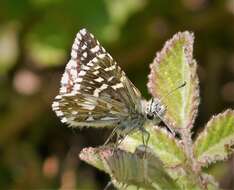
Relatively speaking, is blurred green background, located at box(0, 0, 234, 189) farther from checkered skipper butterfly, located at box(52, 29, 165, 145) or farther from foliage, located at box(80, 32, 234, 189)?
foliage, located at box(80, 32, 234, 189)

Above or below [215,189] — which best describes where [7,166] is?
above

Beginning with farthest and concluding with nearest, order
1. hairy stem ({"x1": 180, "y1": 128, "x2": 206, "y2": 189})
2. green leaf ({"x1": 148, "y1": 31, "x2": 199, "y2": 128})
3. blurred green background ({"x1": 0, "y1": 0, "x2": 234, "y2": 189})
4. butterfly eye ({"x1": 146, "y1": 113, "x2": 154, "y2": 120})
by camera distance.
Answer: blurred green background ({"x1": 0, "y1": 0, "x2": 234, "y2": 189}) → butterfly eye ({"x1": 146, "y1": 113, "x2": 154, "y2": 120}) → green leaf ({"x1": 148, "y1": 31, "x2": 199, "y2": 128}) → hairy stem ({"x1": 180, "y1": 128, "x2": 206, "y2": 189})

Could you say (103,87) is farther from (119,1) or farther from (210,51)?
(210,51)

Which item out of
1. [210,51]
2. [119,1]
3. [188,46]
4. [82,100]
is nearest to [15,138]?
[119,1]

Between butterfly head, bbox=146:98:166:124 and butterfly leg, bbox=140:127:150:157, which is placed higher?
butterfly head, bbox=146:98:166:124

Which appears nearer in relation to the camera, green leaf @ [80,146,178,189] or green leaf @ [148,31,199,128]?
green leaf @ [80,146,178,189]

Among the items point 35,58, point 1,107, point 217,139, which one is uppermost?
point 35,58

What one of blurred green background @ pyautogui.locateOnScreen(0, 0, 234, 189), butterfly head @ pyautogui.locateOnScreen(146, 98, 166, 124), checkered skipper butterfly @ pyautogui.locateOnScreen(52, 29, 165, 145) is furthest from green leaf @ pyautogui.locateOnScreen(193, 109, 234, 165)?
blurred green background @ pyautogui.locateOnScreen(0, 0, 234, 189)
